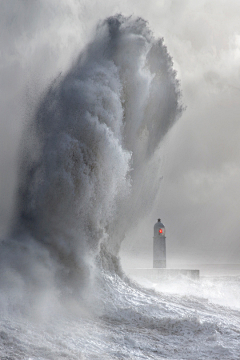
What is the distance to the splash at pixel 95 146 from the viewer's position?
8.23 m

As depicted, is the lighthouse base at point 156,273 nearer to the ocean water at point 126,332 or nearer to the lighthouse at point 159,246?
the lighthouse at point 159,246

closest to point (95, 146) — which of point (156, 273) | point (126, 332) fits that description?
point (126, 332)

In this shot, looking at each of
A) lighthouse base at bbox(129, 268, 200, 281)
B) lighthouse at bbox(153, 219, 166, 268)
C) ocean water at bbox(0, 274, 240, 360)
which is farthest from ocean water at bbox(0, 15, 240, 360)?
lighthouse at bbox(153, 219, 166, 268)

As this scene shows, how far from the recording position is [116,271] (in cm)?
884

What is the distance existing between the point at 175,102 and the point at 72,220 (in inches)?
246

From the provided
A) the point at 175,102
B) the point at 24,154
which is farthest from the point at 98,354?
the point at 175,102

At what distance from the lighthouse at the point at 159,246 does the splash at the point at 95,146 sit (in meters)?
3.05

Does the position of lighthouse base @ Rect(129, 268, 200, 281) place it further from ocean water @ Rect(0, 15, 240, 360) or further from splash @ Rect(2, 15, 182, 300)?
splash @ Rect(2, 15, 182, 300)

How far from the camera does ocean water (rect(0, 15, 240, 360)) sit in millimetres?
5195

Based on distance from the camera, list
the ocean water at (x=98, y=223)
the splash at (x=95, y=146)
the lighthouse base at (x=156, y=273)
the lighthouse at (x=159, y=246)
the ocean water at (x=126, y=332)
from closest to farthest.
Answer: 1. the ocean water at (x=126, y=332)
2. the ocean water at (x=98, y=223)
3. the splash at (x=95, y=146)
4. the lighthouse base at (x=156, y=273)
5. the lighthouse at (x=159, y=246)

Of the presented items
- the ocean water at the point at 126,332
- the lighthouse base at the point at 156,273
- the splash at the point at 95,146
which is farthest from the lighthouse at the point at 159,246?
the ocean water at the point at 126,332

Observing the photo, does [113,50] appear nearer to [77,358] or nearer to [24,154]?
[24,154]

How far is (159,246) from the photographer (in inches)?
570

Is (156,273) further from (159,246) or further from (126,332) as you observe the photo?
(126,332)
